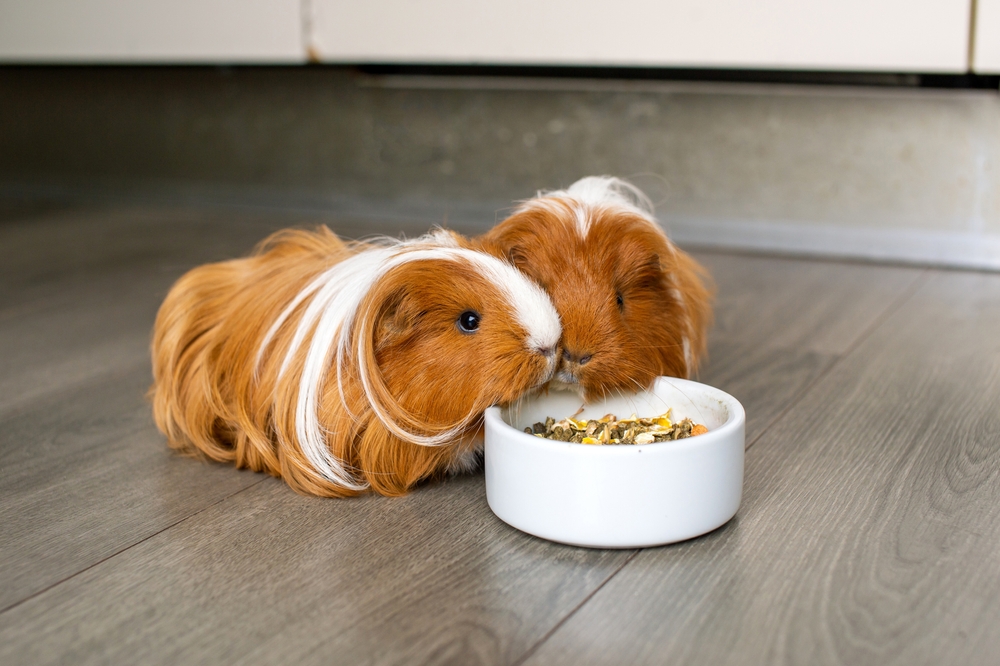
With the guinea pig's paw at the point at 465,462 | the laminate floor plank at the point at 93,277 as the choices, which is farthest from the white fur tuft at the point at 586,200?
the laminate floor plank at the point at 93,277

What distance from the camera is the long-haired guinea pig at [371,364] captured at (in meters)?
0.88

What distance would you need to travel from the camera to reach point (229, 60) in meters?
Result: 2.24

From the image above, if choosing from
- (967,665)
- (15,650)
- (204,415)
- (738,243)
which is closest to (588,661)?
(967,665)

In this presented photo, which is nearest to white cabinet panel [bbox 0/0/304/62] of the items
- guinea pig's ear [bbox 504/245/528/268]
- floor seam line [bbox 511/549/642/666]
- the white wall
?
the white wall

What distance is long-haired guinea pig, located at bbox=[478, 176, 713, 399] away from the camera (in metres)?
0.89

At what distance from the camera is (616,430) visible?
0.92 meters

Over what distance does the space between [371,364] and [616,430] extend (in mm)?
233

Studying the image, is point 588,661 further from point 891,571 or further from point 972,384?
point 972,384

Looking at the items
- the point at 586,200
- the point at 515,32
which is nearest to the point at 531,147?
the point at 515,32

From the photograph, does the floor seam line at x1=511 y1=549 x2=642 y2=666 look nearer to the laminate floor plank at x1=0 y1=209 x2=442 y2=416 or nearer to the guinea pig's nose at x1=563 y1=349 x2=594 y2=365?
the guinea pig's nose at x1=563 y1=349 x2=594 y2=365

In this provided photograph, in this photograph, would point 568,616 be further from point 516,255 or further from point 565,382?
point 516,255

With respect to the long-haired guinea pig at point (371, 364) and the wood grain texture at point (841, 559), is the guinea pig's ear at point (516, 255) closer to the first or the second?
the long-haired guinea pig at point (371, 364)

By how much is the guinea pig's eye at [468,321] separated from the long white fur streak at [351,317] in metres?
0.04

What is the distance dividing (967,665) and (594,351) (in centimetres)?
38
